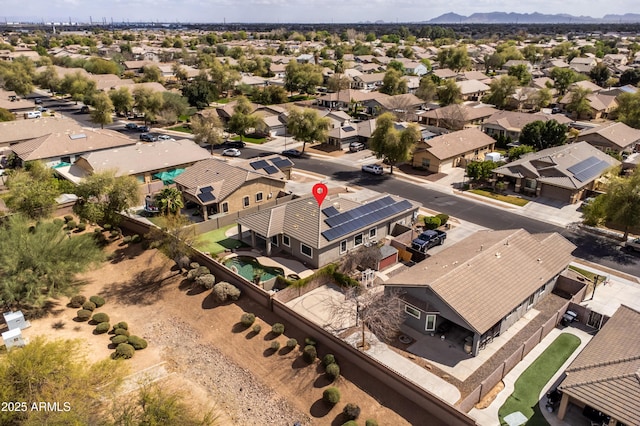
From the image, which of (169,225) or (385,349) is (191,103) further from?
(385,349)

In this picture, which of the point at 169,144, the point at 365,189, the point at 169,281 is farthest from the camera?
the point at 169,144

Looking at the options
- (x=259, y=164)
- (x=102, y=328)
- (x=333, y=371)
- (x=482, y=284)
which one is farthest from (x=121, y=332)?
(x=259, y=164)

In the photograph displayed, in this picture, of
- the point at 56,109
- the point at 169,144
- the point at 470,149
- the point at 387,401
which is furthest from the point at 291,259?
the point at 56,109

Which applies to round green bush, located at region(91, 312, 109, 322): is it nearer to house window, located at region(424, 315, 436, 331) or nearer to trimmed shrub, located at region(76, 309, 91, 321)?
trimmed shrub, located at region(76, 309, 91, 321)

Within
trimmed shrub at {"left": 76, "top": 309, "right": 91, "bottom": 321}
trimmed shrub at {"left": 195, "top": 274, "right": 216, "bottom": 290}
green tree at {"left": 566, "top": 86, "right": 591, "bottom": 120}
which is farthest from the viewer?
green tree at {"left": 566, "top": 86, "right": 591, "bottom": 120}

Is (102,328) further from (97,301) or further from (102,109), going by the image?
(102,109)

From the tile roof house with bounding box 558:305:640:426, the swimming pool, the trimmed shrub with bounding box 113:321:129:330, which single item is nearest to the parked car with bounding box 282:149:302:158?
the swimming pool
